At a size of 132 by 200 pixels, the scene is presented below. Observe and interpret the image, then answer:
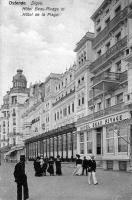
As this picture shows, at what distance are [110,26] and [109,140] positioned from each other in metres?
11.9

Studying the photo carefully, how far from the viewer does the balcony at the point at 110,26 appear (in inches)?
1192

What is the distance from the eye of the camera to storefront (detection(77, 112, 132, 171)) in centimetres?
2552

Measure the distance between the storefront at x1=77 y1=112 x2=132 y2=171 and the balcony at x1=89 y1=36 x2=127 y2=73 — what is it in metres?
6.59

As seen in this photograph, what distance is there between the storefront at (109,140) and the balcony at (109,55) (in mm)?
6591

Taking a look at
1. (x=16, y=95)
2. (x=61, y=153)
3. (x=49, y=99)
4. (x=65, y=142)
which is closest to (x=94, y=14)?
(x=65, y=142)

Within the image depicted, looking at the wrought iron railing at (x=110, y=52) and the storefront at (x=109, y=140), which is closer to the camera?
the storefront at (x=109, y=140)

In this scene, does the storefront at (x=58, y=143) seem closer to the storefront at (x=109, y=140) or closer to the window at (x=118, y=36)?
the storefront at (x=109, y=140)

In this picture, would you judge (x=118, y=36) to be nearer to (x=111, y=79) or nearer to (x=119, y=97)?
(x=111, y=79)

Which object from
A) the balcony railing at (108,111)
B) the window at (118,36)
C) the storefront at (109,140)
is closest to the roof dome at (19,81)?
the storefront at (109,140)

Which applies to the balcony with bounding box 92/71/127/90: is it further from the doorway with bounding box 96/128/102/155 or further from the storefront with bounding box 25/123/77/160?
the storefront with bounding box 25/123/77/160

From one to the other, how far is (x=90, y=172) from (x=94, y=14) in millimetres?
24643

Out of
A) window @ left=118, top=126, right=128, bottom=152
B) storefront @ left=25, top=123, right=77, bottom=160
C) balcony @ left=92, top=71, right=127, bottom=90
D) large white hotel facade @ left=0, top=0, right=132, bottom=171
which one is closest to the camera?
window @ left=118, top=126, right=128, bottom=152

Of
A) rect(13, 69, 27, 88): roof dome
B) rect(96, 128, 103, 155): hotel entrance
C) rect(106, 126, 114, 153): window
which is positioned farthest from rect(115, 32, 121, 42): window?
rect(13, 69, 27, 88): roof dome

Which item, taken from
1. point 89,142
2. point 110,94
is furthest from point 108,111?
point 89,142
